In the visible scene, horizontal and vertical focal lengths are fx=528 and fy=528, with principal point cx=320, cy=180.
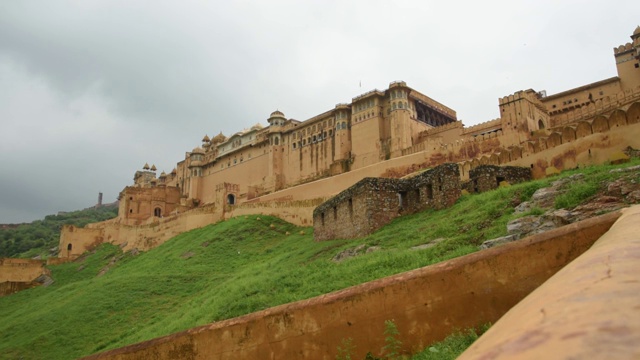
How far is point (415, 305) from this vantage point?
656 cm

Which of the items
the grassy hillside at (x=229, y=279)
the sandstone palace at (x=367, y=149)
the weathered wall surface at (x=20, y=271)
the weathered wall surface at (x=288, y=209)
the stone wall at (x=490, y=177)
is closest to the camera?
the grassy hillside at (x=229, y=279)

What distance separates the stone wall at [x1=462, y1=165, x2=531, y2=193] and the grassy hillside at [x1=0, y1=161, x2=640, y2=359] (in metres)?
2.53

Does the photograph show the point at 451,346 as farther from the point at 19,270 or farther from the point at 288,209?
the point at 19,270

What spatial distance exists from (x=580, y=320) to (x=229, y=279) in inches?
875

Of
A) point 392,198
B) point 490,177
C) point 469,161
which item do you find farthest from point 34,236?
point 490,177

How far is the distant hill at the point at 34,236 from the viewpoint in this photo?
76644 mm

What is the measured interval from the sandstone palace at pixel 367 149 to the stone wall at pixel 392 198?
5080 millimetres

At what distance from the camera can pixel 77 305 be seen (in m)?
23.8

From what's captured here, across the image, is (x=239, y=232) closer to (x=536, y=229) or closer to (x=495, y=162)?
(x=495, y=162)

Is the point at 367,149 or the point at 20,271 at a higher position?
the point at 367,149

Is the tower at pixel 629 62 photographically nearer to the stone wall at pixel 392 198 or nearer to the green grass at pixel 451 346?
the stone wall at pixel 392 198

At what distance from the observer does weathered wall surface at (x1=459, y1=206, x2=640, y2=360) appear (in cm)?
196

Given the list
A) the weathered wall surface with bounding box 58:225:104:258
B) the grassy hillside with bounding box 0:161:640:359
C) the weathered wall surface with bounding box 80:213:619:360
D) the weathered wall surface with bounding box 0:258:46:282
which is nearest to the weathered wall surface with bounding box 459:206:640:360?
the weathered wall surface with bounding box 80:213:619:360

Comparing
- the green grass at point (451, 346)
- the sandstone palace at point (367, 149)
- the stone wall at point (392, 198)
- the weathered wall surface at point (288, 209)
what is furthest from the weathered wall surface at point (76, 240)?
the green grass at point (451, 346)
